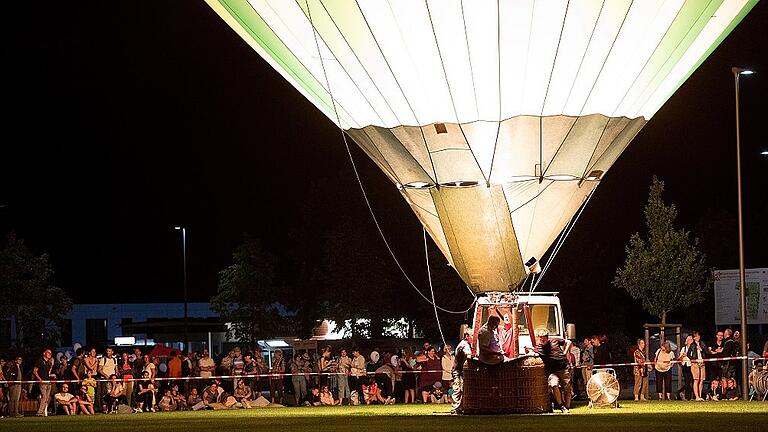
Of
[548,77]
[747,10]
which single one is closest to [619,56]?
[548,77]

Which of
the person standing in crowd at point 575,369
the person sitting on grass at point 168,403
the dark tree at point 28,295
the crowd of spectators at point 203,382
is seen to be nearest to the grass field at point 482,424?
the person standing in crowd at point 575,369

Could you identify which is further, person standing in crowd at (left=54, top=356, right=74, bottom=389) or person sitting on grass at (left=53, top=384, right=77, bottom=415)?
person standing in crowd at (left=54, top=356, right=74, bottom=389)

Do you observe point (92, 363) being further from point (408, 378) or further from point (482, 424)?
point (482, 424)

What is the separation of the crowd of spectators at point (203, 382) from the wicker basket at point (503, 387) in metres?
8.20

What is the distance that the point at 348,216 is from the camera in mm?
49688

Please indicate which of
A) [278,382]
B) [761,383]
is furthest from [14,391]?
[761,383]

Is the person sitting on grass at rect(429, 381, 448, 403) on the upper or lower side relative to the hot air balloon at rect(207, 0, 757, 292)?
lower

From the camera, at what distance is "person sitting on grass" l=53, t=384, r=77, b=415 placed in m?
22.3

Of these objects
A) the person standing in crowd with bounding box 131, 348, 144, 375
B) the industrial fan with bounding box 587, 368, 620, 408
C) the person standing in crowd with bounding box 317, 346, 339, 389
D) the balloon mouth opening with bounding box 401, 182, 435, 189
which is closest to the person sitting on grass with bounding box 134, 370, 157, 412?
the person standing in crowd with bounding box 131, 348, 144, 375

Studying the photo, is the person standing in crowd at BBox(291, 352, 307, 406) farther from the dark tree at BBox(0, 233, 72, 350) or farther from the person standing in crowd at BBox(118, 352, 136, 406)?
the dark tree at BBox(0, 233, 72, 350)

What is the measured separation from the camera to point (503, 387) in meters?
15.0

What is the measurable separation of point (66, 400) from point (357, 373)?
5.49 m

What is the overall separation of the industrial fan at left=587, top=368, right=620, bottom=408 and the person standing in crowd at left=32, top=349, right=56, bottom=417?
9623 mm

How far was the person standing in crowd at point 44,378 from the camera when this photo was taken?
2227 centimetres
